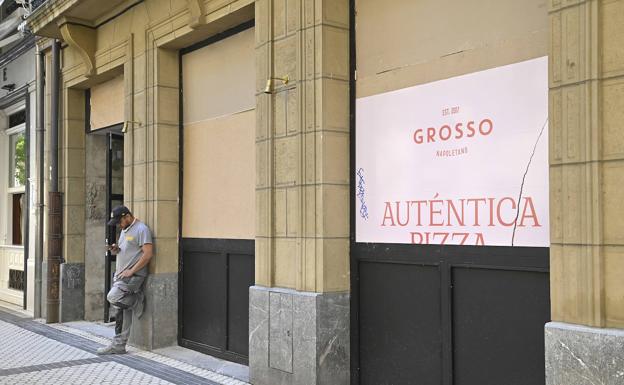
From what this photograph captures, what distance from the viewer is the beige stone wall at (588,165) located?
12.8 ft

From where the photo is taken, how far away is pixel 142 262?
28.3ft

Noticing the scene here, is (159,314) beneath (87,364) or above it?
above

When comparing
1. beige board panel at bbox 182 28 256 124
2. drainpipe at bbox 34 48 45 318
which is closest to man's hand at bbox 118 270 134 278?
beige board panel at bbox 182 28 256 124

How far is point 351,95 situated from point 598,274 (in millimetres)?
3167

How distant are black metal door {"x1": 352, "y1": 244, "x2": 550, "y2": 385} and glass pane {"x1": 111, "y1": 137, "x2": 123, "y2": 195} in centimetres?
647

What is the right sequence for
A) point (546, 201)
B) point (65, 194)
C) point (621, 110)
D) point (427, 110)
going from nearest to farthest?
point (621, 110) → point (546, 201) → point (427, 110) → point (65, 194)

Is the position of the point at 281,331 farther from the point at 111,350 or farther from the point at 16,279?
the point at 16,279

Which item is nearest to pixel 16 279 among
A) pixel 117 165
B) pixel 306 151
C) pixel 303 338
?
pixel 117 165

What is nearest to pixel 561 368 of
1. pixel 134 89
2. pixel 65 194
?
pixel 134 89

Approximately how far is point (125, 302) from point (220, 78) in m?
3.22

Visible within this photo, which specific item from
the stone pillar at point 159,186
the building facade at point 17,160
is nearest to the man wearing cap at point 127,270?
the stone pillar at point 159,186

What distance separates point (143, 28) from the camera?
9320 mm

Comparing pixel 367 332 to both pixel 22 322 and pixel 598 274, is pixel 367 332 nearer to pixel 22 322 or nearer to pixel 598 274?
pixel 598 274

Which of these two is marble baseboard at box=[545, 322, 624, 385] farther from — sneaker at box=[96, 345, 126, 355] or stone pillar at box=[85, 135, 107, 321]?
stone pillar at box=[85, 135, 107, 321]
